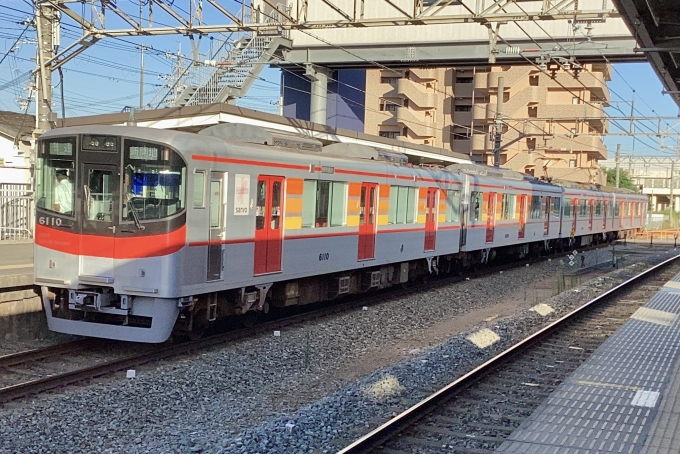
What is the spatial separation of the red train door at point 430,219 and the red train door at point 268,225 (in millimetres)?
6388

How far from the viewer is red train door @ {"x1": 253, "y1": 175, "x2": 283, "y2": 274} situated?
10.7m

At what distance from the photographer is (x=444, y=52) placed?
2550 cm

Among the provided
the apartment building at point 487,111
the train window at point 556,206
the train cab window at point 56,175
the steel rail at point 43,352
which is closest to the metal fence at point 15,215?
the train cab window at point 56,175

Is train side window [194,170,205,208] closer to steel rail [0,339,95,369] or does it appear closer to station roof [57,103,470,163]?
steel rail [0,339,95,369]

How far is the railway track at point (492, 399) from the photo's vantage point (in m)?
6.20

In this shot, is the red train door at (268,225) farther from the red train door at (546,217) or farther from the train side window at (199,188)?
the red train door at (546,217)

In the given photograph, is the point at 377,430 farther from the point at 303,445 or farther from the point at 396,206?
the point at 396,206

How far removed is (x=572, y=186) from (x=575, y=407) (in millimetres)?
26422

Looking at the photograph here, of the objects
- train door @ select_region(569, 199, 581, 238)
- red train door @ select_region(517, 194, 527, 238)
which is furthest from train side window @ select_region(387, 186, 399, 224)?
train door @ select_region(569, 199, 581, 238)

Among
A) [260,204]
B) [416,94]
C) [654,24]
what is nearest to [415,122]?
[416,94]

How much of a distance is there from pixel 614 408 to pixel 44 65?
1261 centimetres

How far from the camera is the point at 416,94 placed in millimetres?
49438

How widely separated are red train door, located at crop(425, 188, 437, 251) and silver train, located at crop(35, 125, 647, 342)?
93.9 inches

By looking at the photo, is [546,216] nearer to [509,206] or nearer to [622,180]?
[509,206]
